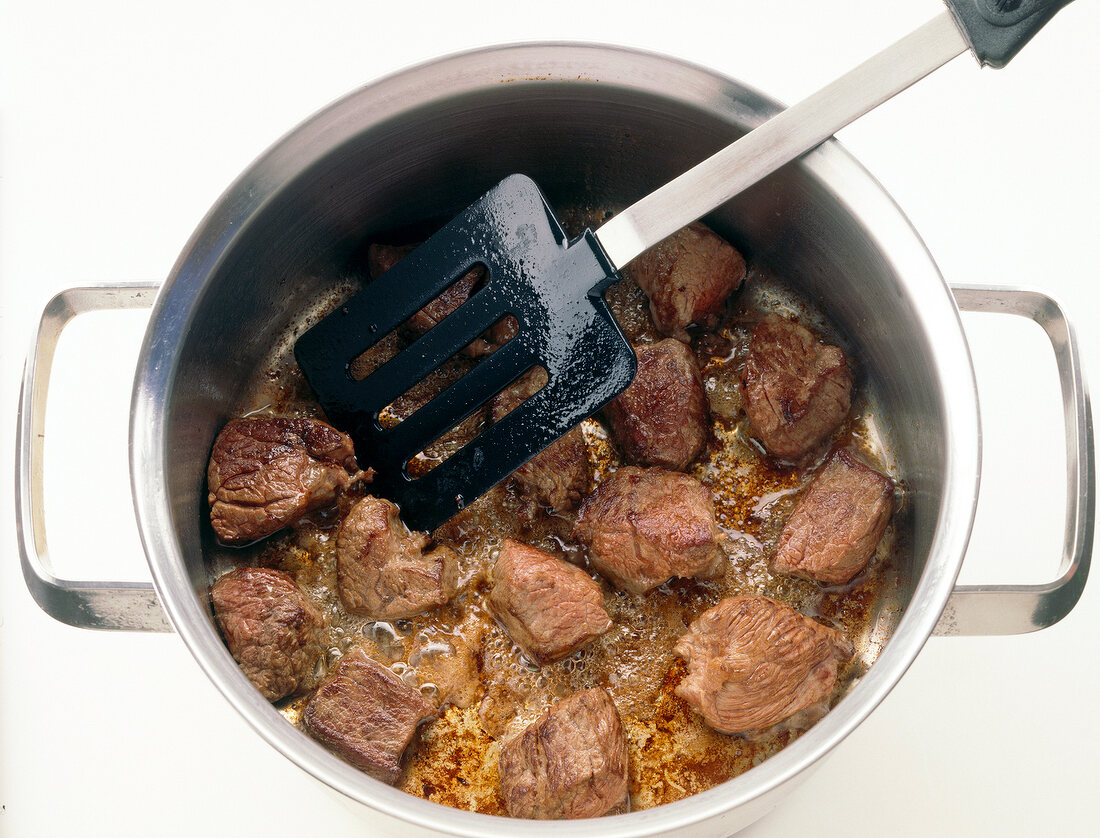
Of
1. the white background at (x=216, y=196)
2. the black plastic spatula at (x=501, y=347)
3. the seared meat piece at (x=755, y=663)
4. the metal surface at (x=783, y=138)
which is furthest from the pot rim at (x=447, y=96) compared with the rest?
the white background at (x=216, y=196)

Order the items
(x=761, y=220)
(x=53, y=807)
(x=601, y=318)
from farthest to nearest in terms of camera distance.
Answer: (x=53, y=807), (x=761, y=220), (x=601, y=318)

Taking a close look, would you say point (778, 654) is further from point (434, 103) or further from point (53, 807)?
point (53, 807)

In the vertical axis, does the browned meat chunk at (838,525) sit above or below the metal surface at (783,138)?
below

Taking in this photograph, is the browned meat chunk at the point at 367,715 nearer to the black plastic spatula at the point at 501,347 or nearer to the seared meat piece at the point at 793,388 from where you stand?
the black plastic spatula at the point at 501,347

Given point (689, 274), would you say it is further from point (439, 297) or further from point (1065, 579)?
point (1065, 579)

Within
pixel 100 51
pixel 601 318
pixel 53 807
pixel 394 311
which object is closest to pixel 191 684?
pixel 53 807

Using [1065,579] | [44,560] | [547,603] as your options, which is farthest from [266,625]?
[1065,579]
